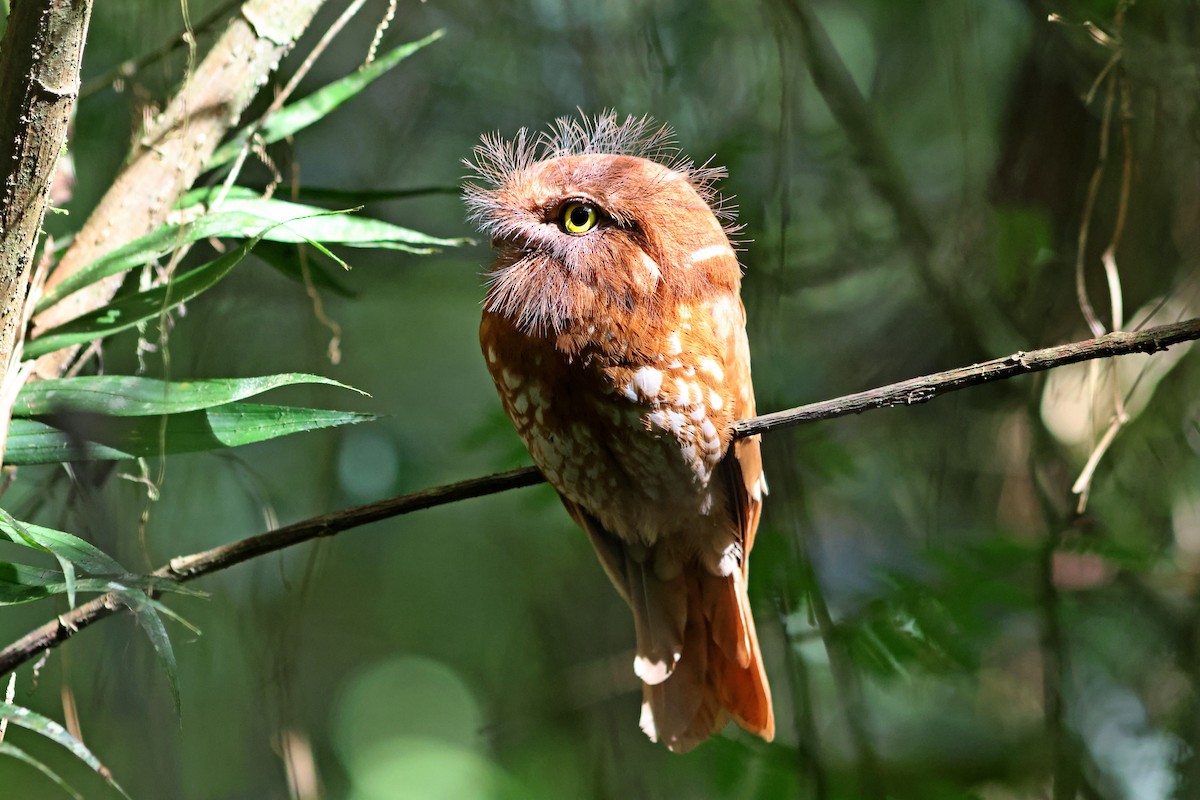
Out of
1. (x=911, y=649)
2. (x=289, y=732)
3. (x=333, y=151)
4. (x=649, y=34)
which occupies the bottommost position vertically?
(x=911, y=649)

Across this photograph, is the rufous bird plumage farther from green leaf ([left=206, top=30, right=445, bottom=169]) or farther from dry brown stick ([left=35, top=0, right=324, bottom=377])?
dry brown stick ([left=35, top=0, right=324, bottom=377])

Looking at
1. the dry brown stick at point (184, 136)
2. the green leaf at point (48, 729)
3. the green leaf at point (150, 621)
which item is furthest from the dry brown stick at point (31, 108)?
the dry brown stick at point (184, 136)

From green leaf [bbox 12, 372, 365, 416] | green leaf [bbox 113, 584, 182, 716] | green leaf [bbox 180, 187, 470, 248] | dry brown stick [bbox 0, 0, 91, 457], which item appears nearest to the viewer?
dry brown stick [bbox 0, 0, 91, 457]

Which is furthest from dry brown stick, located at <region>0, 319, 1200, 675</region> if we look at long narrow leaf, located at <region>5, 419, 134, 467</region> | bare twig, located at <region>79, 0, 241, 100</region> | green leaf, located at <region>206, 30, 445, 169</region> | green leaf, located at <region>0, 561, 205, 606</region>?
bare twig, located at <region>79, 0, 241, 100</region>

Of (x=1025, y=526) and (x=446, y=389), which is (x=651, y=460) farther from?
(x=446, y=389)

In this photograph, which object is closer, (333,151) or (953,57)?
(953,57)

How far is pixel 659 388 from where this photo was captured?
169cm

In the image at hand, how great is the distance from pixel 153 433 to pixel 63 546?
0.32 m

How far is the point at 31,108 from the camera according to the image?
1161 millimetres

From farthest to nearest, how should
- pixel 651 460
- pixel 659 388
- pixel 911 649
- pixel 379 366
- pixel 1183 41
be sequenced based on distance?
1. pixel 379 366
2. pixel 1183 41
3. pixel 911 649
4. pixel 651 460
5. pixel 659 388

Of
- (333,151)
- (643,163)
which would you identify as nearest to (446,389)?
(333,151)

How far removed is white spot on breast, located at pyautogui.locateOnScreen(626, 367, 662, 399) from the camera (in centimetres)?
168

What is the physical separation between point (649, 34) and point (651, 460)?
1.90 m

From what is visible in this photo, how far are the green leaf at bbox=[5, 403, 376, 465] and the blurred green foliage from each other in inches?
12.1
